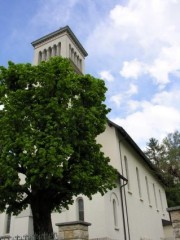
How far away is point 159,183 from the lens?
31.4m

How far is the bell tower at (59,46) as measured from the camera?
36.9 m

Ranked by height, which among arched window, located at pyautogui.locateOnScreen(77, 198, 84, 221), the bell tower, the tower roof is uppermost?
the tower roof

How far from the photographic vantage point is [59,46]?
123 feet

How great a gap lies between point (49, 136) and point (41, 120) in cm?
96

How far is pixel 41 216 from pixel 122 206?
8.39 meters

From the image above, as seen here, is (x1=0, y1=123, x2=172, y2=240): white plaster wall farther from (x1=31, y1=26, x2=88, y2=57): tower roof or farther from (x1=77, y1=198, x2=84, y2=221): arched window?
(x1=31, y1=26, x2=88, y2=57): tower roof

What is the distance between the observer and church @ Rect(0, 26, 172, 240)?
52.4 ft

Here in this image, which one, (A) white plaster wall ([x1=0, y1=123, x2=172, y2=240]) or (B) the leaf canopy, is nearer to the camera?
(B) the leaf canopy

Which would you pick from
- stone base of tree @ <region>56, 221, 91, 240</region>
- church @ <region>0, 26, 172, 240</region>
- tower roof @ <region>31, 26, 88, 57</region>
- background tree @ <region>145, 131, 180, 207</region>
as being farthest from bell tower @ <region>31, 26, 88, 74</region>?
stone base of tree @ <region>56, 221, 91, 240</region>

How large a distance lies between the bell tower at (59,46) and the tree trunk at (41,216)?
27.0 meters

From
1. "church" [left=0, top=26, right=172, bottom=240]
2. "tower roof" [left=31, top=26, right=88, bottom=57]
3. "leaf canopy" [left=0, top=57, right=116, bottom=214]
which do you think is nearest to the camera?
"leaf canopy" [left=0, top=57, right=116, bottom=214]

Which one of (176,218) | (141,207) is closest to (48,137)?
(176,218)

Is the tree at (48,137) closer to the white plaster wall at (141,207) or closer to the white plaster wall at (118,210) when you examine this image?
the white plaster wall at (118,210)

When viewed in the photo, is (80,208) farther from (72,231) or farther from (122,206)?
(72,231)
